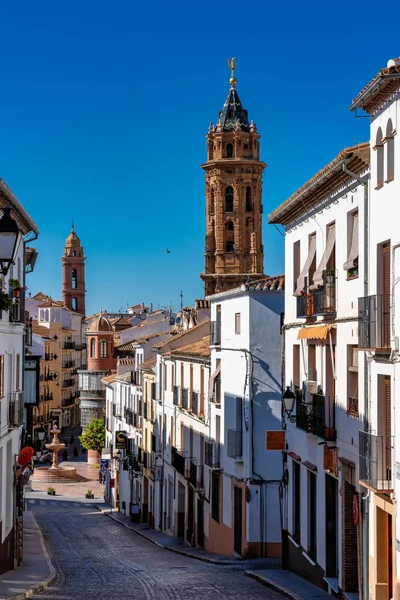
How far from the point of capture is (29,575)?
86.1 feet

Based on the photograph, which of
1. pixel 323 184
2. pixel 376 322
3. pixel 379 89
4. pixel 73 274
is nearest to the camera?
pixel 379 89

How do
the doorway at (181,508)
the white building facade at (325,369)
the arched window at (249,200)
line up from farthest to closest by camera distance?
the arched window at (249,200) → the doorway at (181,508) → the white building facade at (325,369)

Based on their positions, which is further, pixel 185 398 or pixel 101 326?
pixel 101 326

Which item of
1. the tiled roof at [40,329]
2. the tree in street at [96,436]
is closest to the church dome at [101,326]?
the tiled roof at [40,329]

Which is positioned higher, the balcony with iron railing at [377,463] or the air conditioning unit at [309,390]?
the air conditioning unit at [309,390]

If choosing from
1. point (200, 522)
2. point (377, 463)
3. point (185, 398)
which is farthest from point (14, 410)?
point (185, 398)

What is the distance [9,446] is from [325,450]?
1045cm

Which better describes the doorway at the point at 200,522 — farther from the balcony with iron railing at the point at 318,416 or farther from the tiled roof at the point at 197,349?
the balcony with iron railing at the point at 318,416

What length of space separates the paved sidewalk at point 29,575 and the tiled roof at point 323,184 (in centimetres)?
1089

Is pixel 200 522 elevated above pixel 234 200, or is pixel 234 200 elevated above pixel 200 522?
pixel 234 200

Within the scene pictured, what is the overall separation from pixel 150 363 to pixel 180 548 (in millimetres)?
15697

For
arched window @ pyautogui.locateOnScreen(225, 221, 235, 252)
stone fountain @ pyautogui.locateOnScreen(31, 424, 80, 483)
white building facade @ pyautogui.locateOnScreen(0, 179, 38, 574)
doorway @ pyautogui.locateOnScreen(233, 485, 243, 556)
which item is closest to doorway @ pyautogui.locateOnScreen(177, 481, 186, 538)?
doorway @ pyautogui.locateOnScreen(233, 485, 243, 556)

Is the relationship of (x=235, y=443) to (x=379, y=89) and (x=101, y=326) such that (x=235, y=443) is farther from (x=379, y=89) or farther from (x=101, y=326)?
(x=101, y=326)

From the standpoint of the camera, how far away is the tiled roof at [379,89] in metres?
15.8
